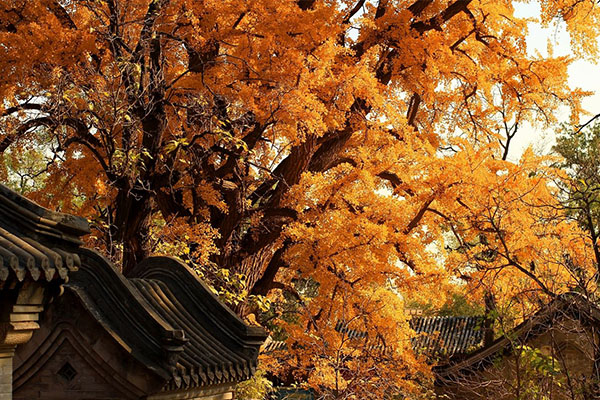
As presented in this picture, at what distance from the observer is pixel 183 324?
788 centimetres

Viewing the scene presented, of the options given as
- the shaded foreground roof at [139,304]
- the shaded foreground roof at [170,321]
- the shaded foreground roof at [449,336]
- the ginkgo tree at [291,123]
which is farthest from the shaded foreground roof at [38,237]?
the shaded foreground roof at [449,336]

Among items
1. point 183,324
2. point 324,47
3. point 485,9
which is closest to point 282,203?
point 324,47

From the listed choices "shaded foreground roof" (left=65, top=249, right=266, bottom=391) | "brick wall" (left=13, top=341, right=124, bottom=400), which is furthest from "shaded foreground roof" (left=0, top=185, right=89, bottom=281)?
"brick wall" (left=13, top=341, right=124, bottom=400)

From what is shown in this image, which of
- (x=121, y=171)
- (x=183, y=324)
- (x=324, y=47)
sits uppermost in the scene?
(x=324, y=47)

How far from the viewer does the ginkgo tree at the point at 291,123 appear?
467 inches

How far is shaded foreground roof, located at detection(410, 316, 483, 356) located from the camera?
22516mm

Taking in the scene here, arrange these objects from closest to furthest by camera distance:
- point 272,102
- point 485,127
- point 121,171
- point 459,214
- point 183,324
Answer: point 183,324 < point 121,171 < point 272,102 < point 459,214 < point 485,127

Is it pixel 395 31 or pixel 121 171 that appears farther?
pixel 395 31

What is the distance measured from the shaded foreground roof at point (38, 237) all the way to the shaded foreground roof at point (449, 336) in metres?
17.3

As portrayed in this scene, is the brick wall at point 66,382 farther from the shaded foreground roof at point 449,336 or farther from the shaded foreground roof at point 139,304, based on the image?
the shaded foreground roof at point 449,336

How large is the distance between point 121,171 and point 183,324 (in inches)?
125

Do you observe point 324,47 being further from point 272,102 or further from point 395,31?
point 395,31

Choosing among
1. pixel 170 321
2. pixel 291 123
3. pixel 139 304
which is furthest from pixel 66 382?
pixel 291 123

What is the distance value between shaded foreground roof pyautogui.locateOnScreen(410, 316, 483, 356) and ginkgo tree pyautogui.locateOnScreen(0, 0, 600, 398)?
4942mm
